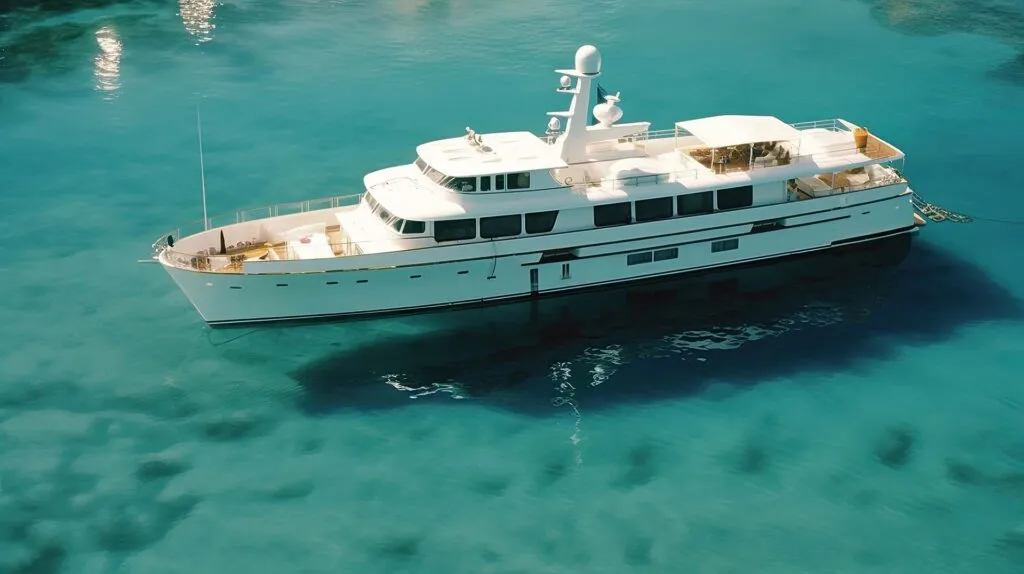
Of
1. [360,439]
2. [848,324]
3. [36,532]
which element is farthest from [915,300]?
[36,532]

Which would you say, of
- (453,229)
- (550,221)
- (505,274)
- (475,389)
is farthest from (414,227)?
(475,389)

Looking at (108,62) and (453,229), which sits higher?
(108,62)

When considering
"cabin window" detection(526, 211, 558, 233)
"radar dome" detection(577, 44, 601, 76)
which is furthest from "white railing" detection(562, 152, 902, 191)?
"radar dome" detection(577, 44, 601, 76)

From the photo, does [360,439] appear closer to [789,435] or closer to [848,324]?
[789,435]

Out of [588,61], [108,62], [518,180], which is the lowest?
[518,180]

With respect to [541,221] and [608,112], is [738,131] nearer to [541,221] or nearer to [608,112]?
[608,112]
